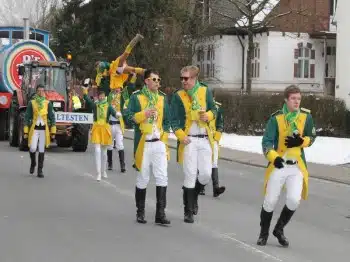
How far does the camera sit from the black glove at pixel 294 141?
7820 millimetres

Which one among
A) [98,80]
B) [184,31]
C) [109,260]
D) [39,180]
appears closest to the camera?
[109,260]

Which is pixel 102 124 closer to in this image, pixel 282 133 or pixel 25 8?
pixel 282 133

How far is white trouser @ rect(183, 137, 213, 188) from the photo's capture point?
9.39 metres

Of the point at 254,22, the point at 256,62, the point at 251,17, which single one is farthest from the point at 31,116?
the point at 256,62

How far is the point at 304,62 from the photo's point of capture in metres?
43.7

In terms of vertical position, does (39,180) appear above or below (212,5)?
below

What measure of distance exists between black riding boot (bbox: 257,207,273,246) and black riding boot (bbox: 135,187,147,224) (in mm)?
1880

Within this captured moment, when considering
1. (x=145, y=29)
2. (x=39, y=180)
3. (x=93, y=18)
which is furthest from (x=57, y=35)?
(x=39, y=180)

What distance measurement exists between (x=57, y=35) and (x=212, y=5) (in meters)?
10.3

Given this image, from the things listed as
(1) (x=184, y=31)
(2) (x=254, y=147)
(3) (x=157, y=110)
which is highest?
(1) (x=184, y=31)

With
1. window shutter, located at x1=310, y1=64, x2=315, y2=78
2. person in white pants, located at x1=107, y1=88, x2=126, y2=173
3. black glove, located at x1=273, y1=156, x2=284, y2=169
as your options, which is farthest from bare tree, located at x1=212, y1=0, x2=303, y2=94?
black glove, located at x1=273, y1=156, x2=284, y2=169

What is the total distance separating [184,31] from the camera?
3953cm

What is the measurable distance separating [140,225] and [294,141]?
8.62 feet

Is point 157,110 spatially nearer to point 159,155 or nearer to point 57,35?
point 159,155
